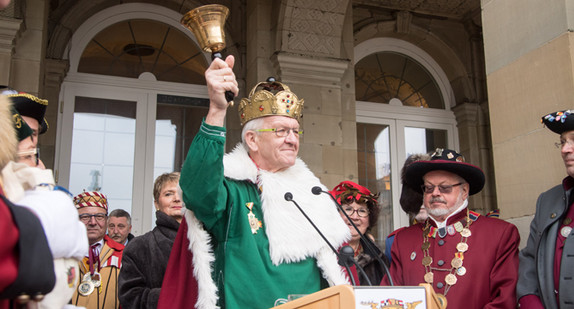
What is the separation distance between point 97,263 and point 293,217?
186 cm

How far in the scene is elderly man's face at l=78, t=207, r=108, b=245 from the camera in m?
4.18

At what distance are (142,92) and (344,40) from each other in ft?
9.37

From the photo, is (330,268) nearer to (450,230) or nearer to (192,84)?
(450,230)

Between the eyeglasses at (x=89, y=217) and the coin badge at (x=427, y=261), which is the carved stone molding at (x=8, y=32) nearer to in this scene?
the eyeglasses at (x=89, y=217)

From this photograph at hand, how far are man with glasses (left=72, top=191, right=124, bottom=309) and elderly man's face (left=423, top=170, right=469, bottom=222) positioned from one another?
2135mm

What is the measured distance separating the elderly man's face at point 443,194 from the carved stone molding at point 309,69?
3916mm

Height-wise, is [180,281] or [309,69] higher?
[309,69]

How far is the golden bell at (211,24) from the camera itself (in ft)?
7.89

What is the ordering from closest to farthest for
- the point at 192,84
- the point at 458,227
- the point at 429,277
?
the point at 429,277 < the point at 458,227 < the point at 192,84

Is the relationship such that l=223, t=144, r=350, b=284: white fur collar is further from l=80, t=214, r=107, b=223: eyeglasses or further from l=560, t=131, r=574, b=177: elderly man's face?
l=80, t=214, r=107, b=223: eyeglasses

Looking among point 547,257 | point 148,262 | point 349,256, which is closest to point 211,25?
point 349,256

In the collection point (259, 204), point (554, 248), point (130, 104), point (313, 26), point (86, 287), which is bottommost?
point (86, 287)

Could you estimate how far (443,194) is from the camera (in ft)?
10.7

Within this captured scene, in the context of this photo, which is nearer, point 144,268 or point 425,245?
point 425,245
